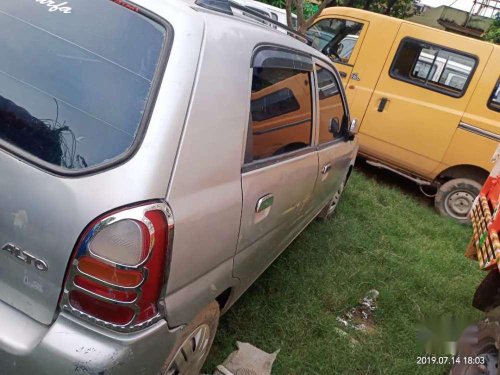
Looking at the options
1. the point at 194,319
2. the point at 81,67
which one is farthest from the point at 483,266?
the point at 81,67

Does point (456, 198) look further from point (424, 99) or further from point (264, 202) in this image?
point (264, 202)

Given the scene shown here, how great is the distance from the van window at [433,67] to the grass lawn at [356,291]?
1731mm

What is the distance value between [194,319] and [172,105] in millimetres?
848

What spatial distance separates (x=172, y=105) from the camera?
1442mm

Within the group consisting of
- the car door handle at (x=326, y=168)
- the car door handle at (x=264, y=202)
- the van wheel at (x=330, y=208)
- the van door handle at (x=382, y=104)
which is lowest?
the van wheel at (x=330, y=208)

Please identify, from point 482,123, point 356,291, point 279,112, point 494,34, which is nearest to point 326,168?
point 279,112

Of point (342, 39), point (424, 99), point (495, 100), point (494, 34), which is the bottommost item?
point (424, 99)

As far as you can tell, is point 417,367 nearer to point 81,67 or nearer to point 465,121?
point 81,67

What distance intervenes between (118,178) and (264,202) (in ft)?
2.80

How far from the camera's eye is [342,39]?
6.23 meters

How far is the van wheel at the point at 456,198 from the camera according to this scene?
5.69m

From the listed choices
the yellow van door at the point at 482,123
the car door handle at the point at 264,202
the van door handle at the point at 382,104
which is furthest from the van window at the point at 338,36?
the car door handle at the point at 264,202

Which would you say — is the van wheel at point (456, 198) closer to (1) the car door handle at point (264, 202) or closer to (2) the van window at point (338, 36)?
(2) the van window at point (338, 36)

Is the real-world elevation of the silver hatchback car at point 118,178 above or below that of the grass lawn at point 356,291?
above
